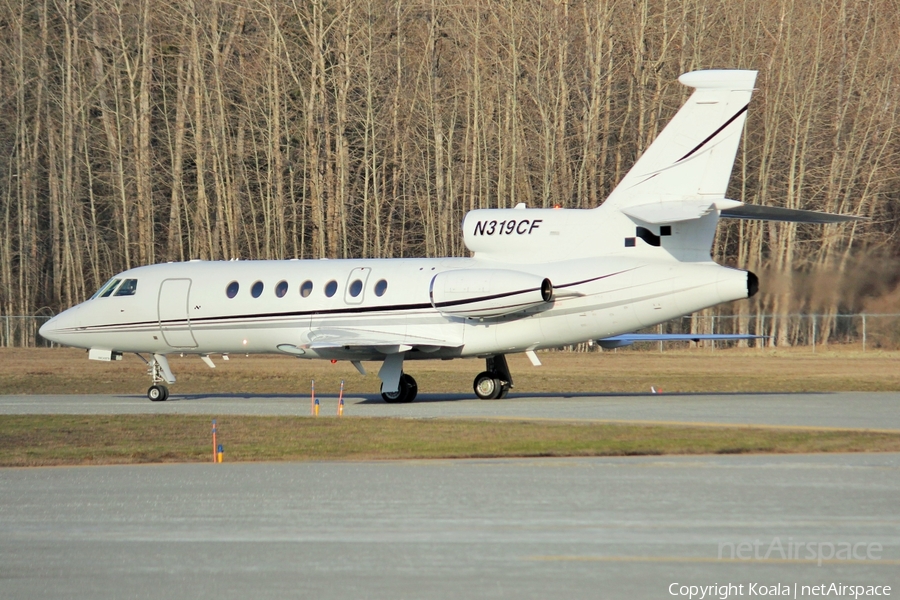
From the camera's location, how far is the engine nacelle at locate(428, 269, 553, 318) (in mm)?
23938

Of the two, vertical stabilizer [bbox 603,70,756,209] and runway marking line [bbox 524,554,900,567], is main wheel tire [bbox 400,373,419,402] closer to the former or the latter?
vertical stabilizer [bbox 603,70,756,209]

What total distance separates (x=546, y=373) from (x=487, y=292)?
43.2 ft

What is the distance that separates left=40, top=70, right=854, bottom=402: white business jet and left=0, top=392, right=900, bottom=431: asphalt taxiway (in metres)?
1.21

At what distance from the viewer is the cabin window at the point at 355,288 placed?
85.3 feet

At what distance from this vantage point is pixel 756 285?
73.4 ft

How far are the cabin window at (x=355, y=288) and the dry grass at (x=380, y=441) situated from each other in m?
5.66

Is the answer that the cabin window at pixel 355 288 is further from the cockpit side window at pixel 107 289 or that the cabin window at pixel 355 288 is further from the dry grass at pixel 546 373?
the cockpit side window at pixel 107 289

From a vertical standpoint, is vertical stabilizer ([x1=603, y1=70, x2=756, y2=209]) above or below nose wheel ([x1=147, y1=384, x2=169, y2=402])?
above

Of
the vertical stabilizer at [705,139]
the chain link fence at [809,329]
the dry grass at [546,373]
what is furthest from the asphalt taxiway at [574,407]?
the chain link fence at [809,329]

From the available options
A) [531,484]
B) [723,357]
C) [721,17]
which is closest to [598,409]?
[531,484]

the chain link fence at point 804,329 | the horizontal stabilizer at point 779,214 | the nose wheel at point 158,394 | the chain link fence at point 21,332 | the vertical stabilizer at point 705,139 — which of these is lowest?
the chain link fence at point 21,332

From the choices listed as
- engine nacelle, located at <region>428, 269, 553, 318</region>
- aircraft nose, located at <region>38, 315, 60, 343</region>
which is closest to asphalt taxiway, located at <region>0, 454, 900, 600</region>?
engine nacelle, located at <region>428, 269, 553, 318</region>

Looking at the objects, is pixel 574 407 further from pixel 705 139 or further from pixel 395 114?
pixel 395 114

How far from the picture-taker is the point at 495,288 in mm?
24109
